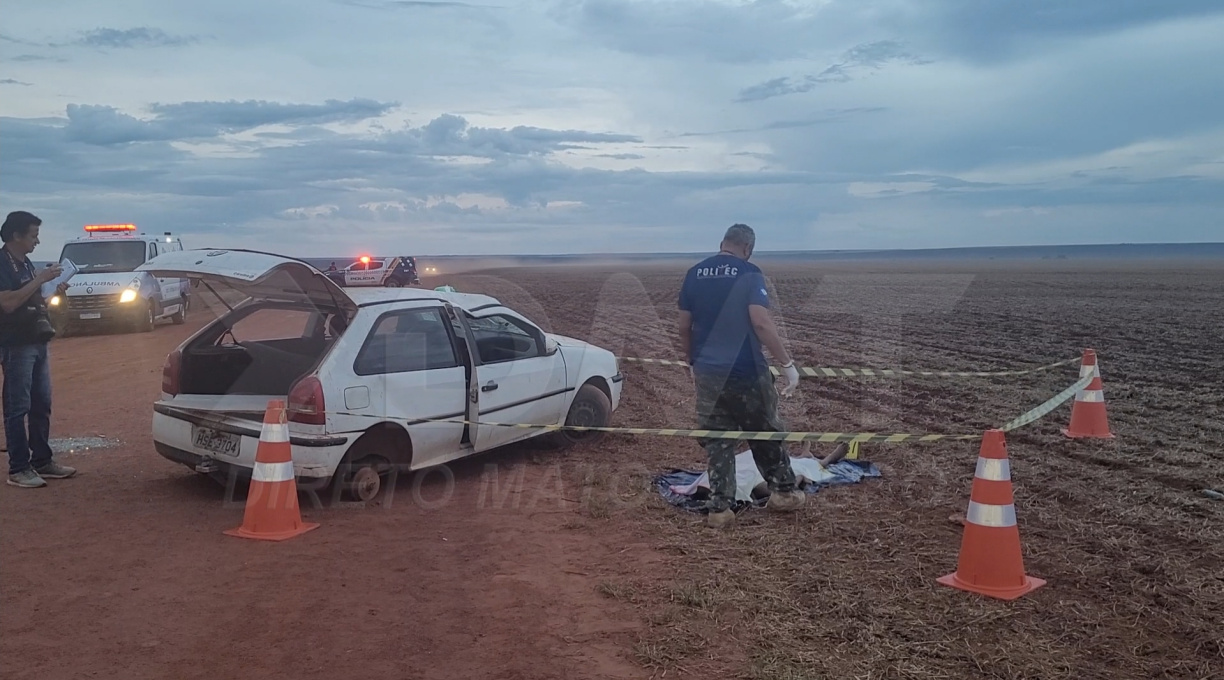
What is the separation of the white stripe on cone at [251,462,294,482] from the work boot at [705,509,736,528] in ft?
9.01

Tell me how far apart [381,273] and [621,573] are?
114 ft

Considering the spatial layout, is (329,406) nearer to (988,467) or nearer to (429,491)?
(429,491)

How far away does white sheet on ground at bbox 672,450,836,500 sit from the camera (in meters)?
6.79

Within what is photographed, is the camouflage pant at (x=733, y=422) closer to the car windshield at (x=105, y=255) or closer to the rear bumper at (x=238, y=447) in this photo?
the rear bumper at (x=238, y=447)

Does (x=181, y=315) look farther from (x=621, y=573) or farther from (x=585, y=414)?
(x=621, y=573)

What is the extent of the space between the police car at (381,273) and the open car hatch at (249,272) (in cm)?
3150

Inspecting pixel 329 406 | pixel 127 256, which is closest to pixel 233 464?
pixel 329 406

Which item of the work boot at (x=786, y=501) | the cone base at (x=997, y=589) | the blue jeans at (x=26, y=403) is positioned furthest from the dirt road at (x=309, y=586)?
the cone base at (x=997, y=589)

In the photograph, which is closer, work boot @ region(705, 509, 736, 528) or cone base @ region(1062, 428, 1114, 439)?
work boot @ region(705, 509, 736, 528)

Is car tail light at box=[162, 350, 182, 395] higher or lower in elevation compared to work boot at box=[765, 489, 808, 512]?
higher

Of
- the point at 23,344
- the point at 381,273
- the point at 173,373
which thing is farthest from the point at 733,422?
the point at 381,273

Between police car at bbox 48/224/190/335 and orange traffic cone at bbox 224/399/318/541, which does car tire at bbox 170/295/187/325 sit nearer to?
police car at bbox 48/224/190/335

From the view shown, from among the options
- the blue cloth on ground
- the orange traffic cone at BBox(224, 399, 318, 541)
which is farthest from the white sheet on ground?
the orange traffic cone at BBox(224, 399, 318, 541)

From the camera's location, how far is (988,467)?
4.96 m
